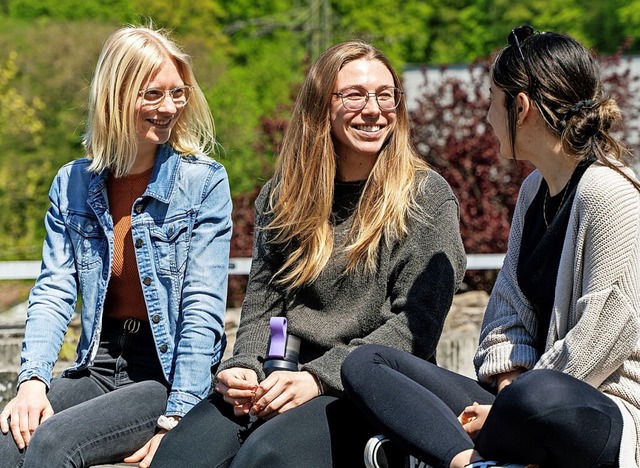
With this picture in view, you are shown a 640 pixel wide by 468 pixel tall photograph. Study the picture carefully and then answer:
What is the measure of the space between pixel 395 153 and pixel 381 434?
1.05 m

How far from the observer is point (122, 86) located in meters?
3.62

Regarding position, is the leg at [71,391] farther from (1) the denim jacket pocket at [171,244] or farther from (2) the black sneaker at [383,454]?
(2) the black sneaker at [383,454]

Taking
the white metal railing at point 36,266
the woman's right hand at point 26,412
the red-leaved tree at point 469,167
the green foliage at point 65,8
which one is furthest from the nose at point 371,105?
the green foliage at point 65,8

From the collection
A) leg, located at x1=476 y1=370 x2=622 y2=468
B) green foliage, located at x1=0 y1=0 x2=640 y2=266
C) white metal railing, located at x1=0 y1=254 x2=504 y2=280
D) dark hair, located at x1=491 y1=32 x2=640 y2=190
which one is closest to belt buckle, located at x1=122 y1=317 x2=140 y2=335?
leg, located at x1=476 y1=370 x2=622 y2=468

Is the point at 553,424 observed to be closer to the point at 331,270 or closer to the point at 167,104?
the point at 331,270

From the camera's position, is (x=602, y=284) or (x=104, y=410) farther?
(x=104, y=410)

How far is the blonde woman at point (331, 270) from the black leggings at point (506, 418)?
0.73ft

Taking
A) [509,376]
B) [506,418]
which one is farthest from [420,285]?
[506,418]

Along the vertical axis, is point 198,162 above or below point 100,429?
above

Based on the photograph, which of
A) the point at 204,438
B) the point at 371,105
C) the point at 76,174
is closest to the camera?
the point at 204,438

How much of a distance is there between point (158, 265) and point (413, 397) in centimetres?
112

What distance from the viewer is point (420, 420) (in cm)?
288

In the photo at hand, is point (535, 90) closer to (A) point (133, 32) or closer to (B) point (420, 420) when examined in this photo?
(B) point (420, 420)

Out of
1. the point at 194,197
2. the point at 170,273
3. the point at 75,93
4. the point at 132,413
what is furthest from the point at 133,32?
the point at 75,93
